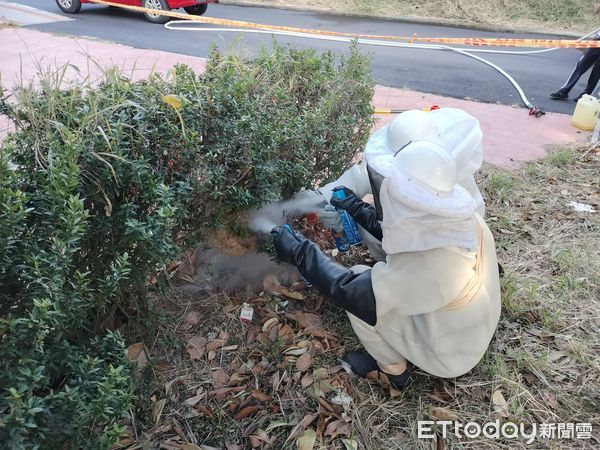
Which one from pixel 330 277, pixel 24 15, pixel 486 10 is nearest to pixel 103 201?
pixel 330 277

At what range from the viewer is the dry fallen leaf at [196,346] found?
2.38 metres

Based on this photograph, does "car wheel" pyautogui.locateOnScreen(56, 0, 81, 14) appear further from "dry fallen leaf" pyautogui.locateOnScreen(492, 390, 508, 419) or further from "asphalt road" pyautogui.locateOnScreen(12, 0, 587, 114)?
"dry fallen leaf" pyautogui.locateOnScreen(492, 390, 508, 419)

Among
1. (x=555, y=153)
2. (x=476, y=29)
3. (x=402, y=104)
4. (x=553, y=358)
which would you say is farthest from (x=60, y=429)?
(x=476, y=29)

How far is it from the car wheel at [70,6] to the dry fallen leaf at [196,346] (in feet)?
35.3

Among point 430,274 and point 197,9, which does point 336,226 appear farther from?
point 197,9

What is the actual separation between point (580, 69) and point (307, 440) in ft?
22.4

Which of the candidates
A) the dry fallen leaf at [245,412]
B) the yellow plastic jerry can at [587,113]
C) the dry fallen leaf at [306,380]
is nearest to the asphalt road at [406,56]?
the yellow plastic jerry can at [587,113]

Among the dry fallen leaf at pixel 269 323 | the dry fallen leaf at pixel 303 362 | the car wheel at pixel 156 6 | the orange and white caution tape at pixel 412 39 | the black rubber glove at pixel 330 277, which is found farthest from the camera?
the car wheel at pixel 156 6

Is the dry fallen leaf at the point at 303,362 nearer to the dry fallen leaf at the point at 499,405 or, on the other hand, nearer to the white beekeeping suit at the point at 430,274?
the white beekeeping suit at the point at 430,274

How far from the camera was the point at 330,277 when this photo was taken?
2090 millimetres

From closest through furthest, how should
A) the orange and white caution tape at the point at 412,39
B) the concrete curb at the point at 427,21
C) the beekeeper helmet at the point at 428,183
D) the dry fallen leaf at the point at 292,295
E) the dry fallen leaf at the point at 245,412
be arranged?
1. the beekeeper helmet at the point at 428,183
2. the dry fallen leaf at the point at 245,412
3. the dry fallen leaf at the point at 292,295
4. the orange and white caution tape at the point at 412,39
5. the concrete curb at the point at 427,21

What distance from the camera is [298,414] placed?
2160mm

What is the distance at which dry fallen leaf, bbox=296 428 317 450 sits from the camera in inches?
79.4

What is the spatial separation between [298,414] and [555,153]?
4.03 metres
